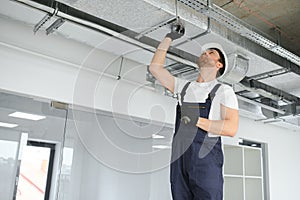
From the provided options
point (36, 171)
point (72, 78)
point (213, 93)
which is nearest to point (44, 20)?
point (72, 78)

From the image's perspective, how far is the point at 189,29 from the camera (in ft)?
7.38

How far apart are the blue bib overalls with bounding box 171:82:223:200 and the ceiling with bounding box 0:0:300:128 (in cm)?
85

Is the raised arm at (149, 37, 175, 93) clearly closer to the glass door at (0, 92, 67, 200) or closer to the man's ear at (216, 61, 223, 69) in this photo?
the man's ear at (216, 61, 223, 69)

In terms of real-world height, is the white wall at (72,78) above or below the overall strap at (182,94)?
above

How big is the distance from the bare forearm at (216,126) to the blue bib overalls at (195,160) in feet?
0.09

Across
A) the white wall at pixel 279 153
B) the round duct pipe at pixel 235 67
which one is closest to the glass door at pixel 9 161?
the round duct pipe at pixel 235 67

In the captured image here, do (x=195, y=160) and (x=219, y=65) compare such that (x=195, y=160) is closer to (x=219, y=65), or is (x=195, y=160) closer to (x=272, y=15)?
(x=219, y=65)

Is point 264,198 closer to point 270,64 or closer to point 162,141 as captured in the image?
point 162,141

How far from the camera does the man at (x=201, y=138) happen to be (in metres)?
1.35

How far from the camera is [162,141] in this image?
3.99 m

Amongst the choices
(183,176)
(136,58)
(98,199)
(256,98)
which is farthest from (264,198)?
(183,176)

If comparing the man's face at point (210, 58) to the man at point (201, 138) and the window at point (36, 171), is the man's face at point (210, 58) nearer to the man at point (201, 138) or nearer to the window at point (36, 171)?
the man at point (201, 138)

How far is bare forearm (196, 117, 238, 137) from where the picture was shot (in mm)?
1354

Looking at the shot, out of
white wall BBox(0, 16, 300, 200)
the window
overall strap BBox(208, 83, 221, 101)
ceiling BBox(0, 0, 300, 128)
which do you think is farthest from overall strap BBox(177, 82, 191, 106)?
the window
